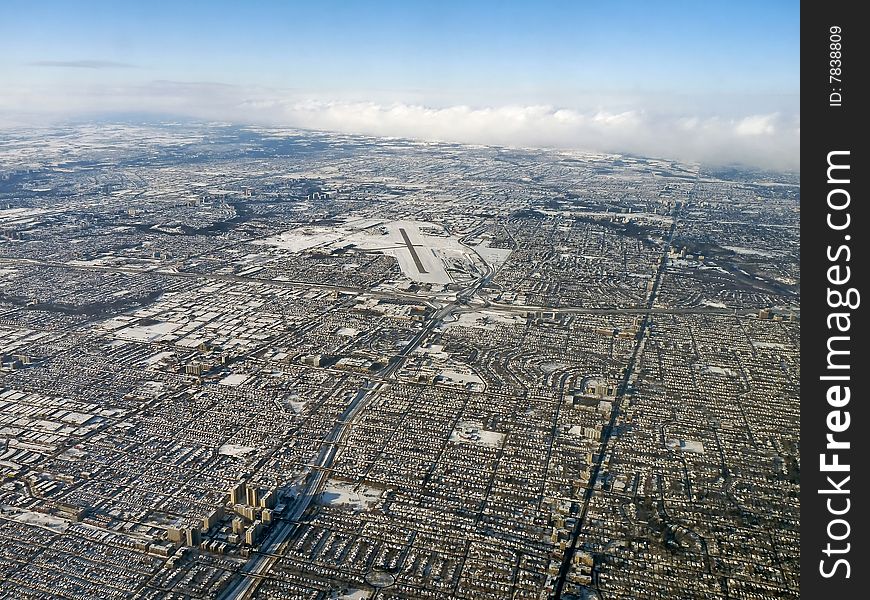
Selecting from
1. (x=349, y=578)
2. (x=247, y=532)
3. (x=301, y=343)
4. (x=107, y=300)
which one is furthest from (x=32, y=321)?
(x=349, y=578)

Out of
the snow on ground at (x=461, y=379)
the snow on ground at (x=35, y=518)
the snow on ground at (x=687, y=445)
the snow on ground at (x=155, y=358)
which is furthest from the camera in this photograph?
the snow on ground at (x=155, y=358)

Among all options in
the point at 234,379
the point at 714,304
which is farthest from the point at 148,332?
the point at 714,304

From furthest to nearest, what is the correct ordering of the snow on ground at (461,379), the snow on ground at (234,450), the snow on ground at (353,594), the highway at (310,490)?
the snow on ground at (461,379)
the snow on ground at (234,450)
the highway at (310,490)
the snow on ground at (353,594)

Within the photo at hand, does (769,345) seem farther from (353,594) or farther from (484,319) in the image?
(353,594)

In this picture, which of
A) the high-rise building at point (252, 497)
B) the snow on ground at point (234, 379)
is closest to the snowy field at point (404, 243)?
the snow on ground at point (234, 379)
